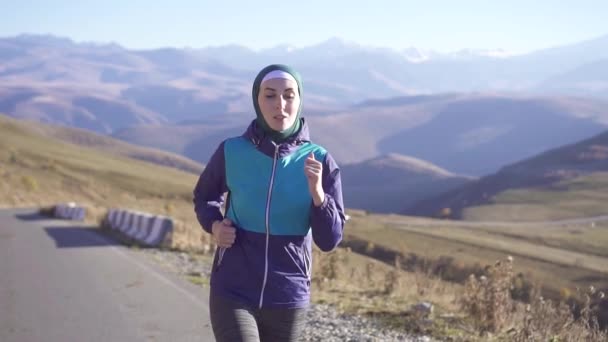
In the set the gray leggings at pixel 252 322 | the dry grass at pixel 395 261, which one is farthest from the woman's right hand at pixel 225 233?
the dry grass at pixel 395 261

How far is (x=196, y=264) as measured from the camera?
13789mm

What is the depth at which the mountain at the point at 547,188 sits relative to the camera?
8819 centimetres

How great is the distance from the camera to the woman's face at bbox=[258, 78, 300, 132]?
4.02 metres

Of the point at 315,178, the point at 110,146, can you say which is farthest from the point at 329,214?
the point at 110,146

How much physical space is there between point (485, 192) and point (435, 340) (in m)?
112

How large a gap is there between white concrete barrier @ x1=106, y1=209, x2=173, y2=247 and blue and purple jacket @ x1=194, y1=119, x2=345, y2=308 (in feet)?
42.1

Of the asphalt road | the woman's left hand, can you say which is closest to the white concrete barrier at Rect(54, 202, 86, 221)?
the asphalt road

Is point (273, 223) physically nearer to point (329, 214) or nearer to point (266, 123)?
point (329, 214)

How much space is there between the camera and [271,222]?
155 inches

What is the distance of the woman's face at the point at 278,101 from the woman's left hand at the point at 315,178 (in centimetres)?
34

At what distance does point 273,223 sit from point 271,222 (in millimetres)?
12

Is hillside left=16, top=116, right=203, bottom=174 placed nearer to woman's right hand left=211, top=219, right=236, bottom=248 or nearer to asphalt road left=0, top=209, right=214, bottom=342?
asphalt road left=0, top=209, right=214, bottom=342

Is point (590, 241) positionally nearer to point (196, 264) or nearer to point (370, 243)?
point (370, 243)

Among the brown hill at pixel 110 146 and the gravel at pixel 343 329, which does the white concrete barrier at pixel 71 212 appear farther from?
the brown hill at pixel 110 146
